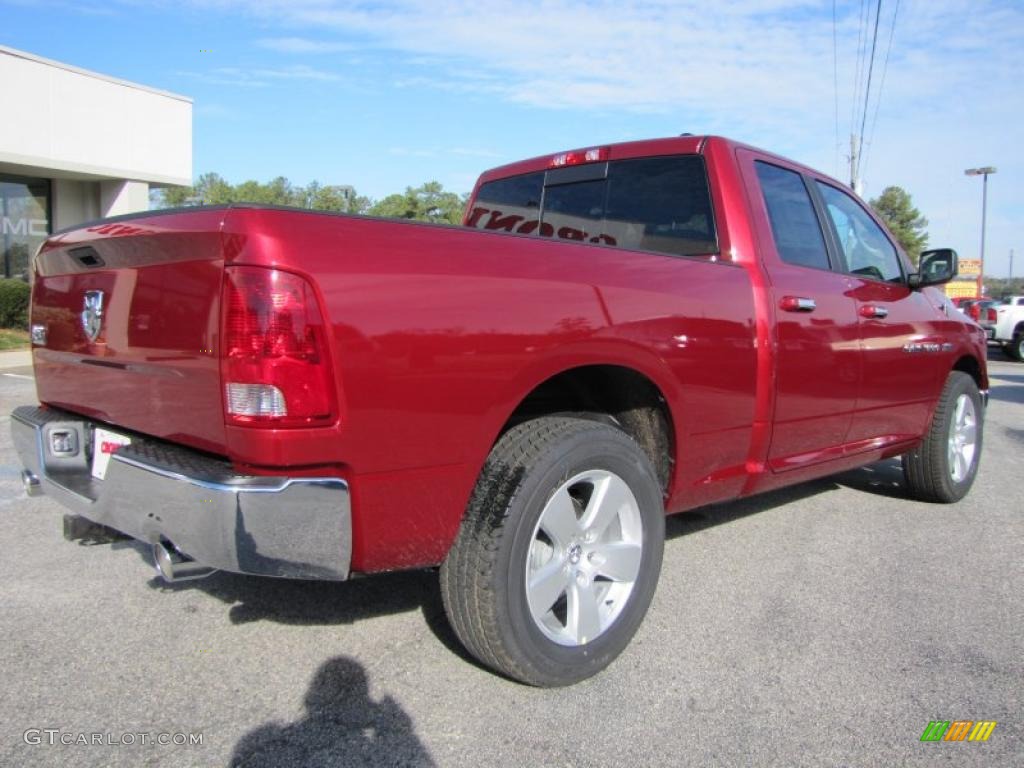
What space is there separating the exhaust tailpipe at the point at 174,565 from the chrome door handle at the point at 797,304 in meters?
2.51

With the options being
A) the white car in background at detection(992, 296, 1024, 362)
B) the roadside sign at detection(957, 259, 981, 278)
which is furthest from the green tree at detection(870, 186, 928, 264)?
the white car in background at detection(992, 296, 1024, 362)

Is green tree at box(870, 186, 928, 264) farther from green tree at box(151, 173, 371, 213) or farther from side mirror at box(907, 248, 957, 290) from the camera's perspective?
side mirror at box(907, 248, 957, 290)

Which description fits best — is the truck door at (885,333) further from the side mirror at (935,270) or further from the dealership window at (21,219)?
the dealership window at (21,219)

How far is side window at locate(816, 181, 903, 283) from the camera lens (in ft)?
13.8

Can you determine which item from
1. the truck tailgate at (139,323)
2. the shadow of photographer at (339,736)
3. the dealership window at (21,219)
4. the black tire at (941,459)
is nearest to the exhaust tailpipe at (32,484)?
the truck tailgate at (139,323)

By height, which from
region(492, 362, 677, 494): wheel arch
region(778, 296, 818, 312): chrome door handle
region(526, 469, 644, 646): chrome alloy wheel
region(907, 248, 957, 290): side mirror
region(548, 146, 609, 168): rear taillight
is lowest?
region(526, 469, 644, 646): chrome alloy wheel

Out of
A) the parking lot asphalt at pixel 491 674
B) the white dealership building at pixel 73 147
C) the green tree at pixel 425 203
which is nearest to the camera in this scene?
the parking lot asphalt at pixel 491 674

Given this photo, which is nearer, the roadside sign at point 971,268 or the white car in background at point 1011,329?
the white car in background at point 1011,329

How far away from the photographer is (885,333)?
4164 mm

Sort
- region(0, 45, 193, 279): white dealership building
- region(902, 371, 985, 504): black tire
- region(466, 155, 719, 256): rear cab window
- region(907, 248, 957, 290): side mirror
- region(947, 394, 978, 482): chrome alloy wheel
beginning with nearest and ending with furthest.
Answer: region(466, 155, 719, 256): rear cab window → region(907, 248, 957, 290): side mirror → region(902, 371, 985, 504): black tire → region(947, 394, 978, 482): chrome alloy wheel → region(0, 45, 193, 279): white dealership building

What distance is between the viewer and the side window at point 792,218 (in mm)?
3688

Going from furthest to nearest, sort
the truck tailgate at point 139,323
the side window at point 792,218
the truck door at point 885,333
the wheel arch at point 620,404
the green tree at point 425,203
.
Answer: the green tree at point 425,203, the truck door at point 885,333, the side window at point 792,218, the wheel arch at point 620,404, the truck tailgate at point 139,323

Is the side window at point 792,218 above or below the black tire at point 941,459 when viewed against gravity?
above

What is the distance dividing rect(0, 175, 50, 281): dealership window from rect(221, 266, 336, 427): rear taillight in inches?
652
